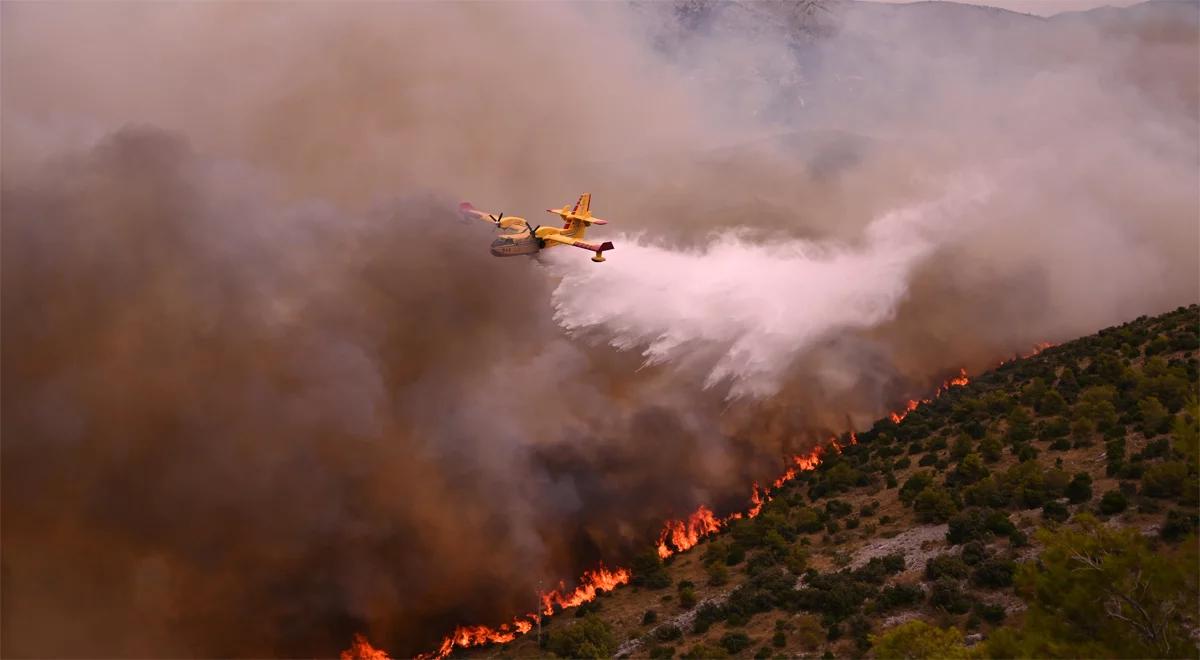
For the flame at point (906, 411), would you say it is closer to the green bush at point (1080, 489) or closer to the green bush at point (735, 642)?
the green bush at point (1080, 489)

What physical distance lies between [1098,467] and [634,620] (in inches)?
1580

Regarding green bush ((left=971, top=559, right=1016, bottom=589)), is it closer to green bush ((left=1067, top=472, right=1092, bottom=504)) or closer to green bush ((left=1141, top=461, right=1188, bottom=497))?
green bush ((left=1067, top=472, right=1092, bottom=504))

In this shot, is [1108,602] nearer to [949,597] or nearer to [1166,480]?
[949,597]

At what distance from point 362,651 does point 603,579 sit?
2221cm

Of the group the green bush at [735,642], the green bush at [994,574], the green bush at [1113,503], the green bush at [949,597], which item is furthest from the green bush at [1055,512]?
the green bush at [735,642]

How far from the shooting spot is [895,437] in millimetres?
84125

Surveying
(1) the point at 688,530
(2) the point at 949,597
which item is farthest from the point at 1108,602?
(1) the point at 688,530

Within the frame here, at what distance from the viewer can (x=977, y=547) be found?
51.6 m

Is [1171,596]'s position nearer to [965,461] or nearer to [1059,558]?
[1059,558]

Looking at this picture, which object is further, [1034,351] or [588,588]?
[1034,351]

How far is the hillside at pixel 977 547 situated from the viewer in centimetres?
3222

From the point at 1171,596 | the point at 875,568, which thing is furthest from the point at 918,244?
the point at 1171,596

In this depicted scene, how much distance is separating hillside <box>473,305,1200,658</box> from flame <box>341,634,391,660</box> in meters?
9.33

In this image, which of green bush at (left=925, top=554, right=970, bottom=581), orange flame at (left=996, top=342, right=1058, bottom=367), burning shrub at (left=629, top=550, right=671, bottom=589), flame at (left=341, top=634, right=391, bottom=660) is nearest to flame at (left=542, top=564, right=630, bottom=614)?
burning shrub at (left=629, top=550, right=671, bottom=589)
